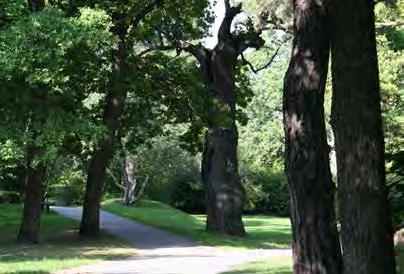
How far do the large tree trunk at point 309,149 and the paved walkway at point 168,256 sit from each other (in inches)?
339

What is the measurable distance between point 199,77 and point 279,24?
4.04 meters

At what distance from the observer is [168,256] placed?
20156 mm

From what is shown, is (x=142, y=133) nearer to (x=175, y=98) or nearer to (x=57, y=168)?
(x=175, y=98)

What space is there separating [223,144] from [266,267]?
510 inches

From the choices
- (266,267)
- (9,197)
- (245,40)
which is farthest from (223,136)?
(9,197)

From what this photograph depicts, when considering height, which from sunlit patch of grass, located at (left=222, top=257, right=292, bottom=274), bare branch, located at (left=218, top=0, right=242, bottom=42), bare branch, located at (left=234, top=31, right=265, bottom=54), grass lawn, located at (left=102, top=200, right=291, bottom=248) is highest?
bare branch, located at (left=218, top=0, right=242, bottom=42)

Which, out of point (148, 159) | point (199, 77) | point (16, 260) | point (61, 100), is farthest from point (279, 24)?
point (148, 159)

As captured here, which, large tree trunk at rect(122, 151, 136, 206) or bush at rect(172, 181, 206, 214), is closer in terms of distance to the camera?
large tree trunk at rect(122, 151, 136, 206)

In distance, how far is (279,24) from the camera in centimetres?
2888

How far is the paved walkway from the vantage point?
54.4 ft

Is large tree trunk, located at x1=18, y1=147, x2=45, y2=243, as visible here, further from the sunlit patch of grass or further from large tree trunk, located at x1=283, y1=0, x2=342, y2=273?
large tree trunk, located at x1=283, y1=0, x2=342, y2=273

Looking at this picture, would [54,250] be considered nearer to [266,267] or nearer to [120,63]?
[120,63]

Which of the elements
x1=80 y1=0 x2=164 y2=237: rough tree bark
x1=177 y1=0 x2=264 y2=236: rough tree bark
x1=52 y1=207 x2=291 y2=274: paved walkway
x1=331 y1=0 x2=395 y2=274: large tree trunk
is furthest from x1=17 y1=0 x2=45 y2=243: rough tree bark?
x1=331 y1=0 x2=395 y2=274: large tree trunk

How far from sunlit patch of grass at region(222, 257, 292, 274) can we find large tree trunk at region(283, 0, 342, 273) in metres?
6.84
